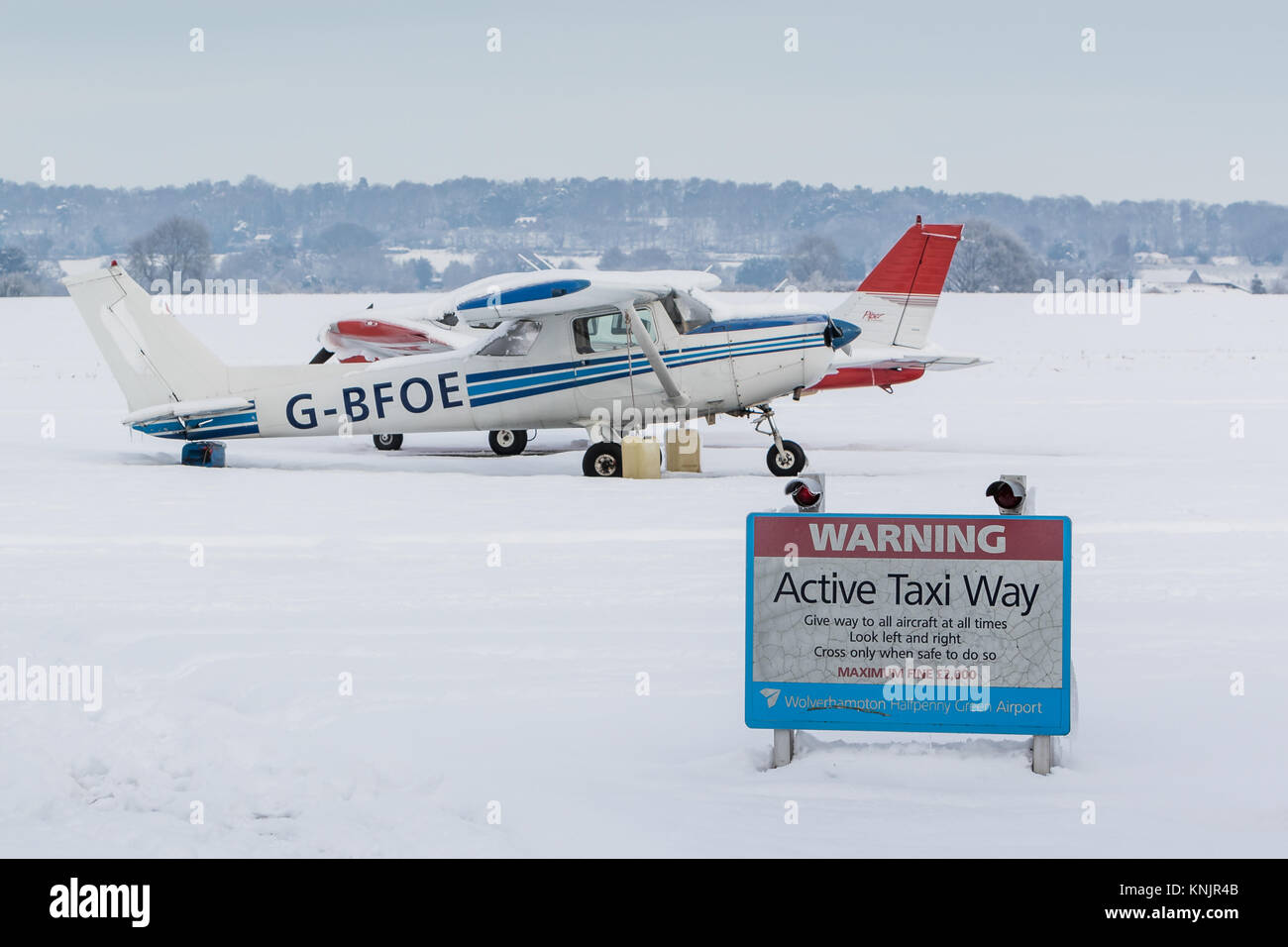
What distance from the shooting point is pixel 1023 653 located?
538 centimetres

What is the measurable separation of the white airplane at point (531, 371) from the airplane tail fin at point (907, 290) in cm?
390

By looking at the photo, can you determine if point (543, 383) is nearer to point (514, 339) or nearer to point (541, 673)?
point (514, 339)

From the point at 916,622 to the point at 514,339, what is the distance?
1080 centimetres

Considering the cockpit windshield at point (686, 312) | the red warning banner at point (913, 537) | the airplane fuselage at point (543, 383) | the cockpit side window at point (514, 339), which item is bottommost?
the red warning banner at point (913, 537)

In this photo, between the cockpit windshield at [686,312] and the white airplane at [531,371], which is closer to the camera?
the white airplane at [531,371]

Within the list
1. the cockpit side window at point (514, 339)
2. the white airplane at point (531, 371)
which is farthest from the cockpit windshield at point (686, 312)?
the cockpit side window at point (514, 339)

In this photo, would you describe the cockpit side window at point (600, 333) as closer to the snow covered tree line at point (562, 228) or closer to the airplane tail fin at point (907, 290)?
the airplane tail fin at point (907, 290)

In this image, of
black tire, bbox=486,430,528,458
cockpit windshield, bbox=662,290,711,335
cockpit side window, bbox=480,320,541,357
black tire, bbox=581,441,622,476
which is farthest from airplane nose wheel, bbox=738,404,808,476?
black tire, bbox=486,430,528,458

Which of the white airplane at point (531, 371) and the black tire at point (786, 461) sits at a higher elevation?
the white airplane at point (531, 371)

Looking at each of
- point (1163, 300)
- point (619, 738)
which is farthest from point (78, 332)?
point (619, 738)

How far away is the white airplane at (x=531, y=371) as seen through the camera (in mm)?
15219

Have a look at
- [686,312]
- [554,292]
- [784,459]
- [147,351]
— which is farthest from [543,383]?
[147,351]

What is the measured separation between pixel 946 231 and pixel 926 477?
5.61 m
